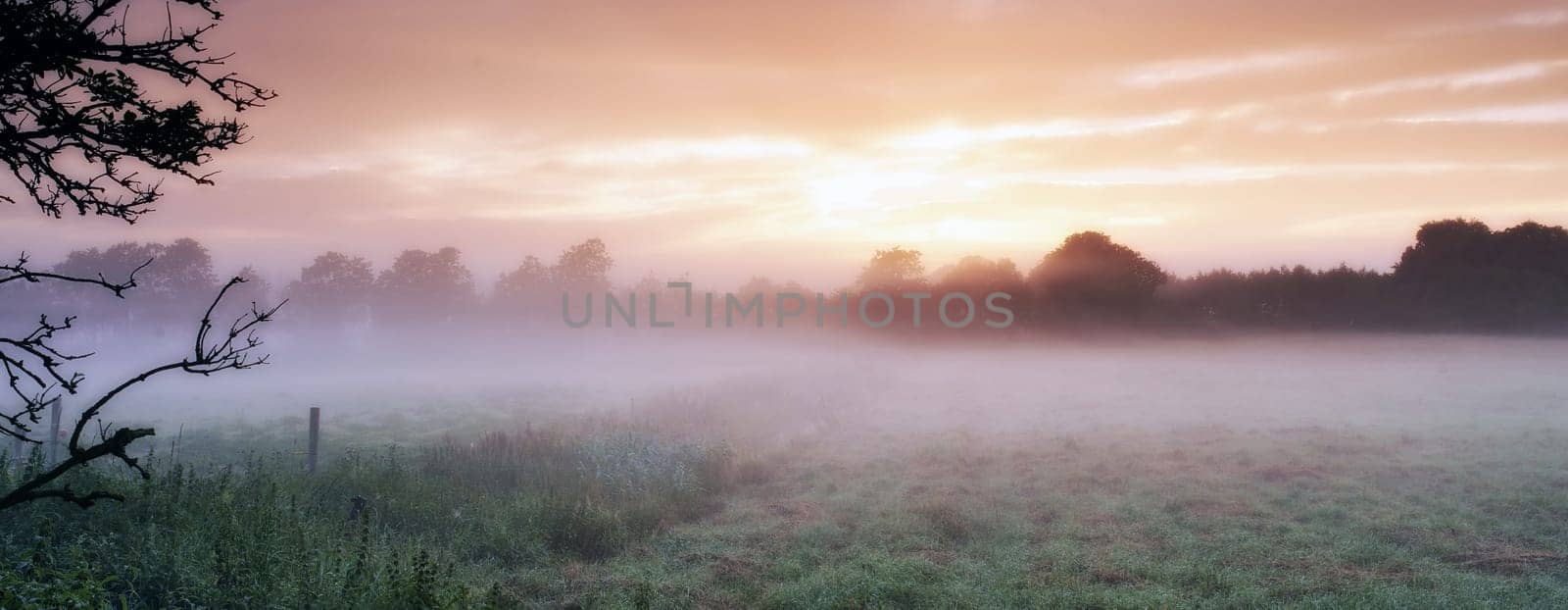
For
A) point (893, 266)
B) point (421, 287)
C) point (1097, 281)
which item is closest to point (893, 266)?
point (893, 266)

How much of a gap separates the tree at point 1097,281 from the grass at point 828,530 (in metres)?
27.1

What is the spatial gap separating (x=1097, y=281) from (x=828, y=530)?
39.1 metres

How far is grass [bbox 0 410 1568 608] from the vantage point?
316 inches

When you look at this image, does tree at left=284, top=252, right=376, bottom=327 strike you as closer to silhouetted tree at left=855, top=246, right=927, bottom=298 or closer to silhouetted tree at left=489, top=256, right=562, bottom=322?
silhouetted tree at left=489, top=256, right=562, bottom=322

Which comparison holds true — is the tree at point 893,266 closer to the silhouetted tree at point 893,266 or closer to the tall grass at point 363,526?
the silhouetted tree at point 893,266

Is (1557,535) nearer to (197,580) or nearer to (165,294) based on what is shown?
(197,580)

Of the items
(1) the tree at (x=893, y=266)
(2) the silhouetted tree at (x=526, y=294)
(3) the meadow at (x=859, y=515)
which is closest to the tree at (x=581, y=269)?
(2) the silhouetted tree at (x=526, y=294)

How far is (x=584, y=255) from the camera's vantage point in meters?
84.4

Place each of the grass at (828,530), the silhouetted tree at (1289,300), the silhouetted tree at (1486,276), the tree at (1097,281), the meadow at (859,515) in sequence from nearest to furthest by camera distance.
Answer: the grass at (828,530), the meadow at (859,515), the silhouetted tree at (1486,276), the silhouetted tree at (1289,300), the tree at (1097,281)

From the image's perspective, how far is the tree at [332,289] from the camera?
7769 centimetres

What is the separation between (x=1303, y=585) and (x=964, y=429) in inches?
Answer: 573

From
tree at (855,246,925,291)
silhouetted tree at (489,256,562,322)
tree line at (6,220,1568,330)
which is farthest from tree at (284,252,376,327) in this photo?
tree at (855,246,925,291)

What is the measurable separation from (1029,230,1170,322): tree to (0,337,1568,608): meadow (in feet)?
63.7

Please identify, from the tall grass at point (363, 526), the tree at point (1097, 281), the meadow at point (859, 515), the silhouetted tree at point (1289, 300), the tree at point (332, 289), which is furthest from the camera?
→ the tree at point (332, 289)
